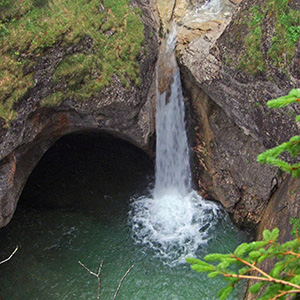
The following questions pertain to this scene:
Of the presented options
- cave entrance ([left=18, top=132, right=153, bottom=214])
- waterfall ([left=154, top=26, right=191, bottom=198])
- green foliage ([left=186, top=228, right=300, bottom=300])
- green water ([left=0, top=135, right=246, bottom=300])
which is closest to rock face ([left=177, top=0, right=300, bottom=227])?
waterfall ([left=154, top=26, right=191, bottom=198])

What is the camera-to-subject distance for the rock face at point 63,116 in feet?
37.4

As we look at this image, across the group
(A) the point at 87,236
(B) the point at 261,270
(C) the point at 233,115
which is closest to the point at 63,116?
(A) the point at 87,236

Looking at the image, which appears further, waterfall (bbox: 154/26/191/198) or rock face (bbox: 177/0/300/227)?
waterfall (bbox: 154/26/191/198)

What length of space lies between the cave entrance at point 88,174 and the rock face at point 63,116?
60.4 inches

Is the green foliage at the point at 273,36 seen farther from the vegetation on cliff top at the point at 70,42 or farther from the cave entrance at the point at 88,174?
the cave entrance at the point at 88,174

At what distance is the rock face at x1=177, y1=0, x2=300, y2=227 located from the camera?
10.6m

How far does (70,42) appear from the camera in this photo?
11930 mm

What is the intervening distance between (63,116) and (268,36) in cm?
677

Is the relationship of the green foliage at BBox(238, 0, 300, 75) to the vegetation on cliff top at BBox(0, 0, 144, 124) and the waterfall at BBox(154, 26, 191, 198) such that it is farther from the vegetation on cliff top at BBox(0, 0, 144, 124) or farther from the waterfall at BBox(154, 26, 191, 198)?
the vegetation on cliff top at BBox(0, 0, 144, 124)

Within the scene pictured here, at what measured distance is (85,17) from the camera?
12.6m

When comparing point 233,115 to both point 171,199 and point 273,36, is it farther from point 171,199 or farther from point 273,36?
point 171,199

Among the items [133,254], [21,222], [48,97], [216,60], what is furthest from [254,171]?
[21,222]

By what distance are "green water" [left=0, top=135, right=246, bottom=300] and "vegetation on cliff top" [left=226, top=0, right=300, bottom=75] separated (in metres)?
5.85

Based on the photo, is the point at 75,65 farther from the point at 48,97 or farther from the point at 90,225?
the point at 90,225
